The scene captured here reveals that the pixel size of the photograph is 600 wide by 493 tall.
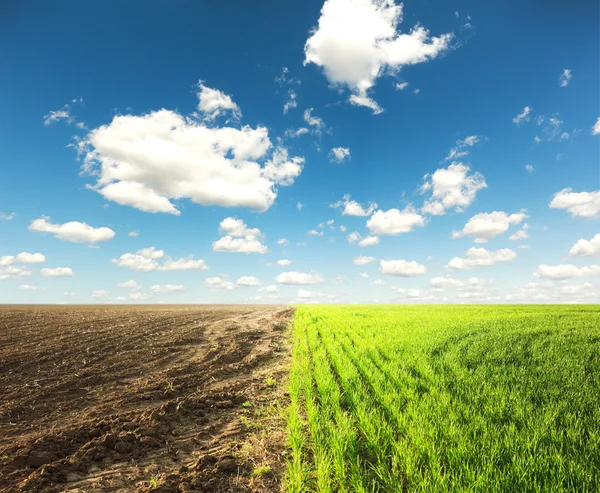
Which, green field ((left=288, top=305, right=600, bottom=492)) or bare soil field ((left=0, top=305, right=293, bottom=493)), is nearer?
green field ((left=288, top=305, right=600, bottom=492))

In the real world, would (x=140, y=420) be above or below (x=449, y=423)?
below

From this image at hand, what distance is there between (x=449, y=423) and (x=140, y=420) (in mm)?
6346

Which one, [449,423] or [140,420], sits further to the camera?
[140,420]

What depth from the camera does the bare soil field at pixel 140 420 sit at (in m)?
5.17

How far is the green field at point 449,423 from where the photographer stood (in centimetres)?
448

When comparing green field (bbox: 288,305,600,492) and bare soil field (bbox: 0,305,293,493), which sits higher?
green field (bbox: 288,305,600,492)

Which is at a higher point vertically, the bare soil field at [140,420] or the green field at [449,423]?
the green field at [449,423]

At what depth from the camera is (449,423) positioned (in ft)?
20.0

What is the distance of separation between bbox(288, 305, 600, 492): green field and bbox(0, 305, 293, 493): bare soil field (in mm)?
895

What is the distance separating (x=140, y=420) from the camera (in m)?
7.05

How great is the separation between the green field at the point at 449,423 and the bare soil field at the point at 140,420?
90cm

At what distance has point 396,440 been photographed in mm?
5871

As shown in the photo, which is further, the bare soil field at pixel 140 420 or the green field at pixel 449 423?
the bare soil field at pixel 140 420

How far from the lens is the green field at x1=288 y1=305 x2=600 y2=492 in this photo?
448 cm
